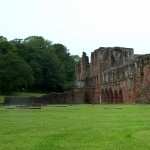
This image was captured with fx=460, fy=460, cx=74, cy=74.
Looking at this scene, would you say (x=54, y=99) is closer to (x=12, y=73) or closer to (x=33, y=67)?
(x=12, y=73)

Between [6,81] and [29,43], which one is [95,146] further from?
[29,43]

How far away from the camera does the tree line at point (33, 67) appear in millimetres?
67250

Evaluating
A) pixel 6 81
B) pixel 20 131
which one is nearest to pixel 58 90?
pixel 6 81

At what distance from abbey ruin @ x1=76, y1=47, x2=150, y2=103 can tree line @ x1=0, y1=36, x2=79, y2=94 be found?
23.2ft

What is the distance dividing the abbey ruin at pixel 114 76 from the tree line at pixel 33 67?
Result: 7.08 meters

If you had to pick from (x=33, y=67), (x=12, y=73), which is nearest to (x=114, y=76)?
(x=12, y=73)

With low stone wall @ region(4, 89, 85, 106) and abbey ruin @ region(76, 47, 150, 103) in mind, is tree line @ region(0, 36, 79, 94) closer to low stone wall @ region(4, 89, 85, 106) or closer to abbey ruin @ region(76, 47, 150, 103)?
abbey ruin @ region(76, 47, 150, 103)

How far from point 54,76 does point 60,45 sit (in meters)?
22.8

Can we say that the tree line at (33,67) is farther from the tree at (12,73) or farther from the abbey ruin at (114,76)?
the abbey ruin at (114,76)

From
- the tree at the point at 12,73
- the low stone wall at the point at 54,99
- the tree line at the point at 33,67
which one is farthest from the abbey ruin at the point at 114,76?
the tree at the point at 12,73

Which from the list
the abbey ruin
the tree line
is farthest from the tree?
the abbey ruin

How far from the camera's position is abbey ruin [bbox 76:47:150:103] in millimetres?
41369

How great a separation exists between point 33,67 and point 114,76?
94.1 feet

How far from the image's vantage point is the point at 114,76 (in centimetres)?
5169
